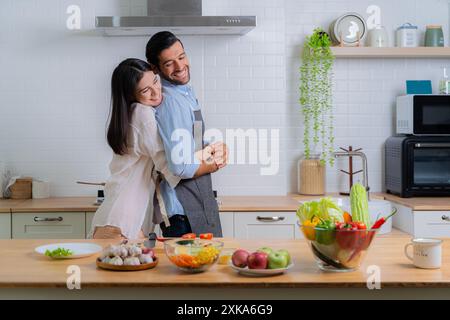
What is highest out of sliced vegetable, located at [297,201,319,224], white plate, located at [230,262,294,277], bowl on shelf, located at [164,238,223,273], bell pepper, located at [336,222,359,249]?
sliced vegetable, located at [297,201,319,224]

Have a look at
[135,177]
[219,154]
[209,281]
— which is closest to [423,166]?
[219,154]

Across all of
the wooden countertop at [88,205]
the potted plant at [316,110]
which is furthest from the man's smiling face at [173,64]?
the potted plant at [316,110]

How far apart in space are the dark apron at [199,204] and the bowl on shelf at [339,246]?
1179mm

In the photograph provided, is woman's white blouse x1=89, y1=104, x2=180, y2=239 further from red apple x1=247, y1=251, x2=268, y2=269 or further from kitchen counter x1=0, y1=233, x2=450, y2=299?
red apple x1=247, y1=251, x2=268, y2=269

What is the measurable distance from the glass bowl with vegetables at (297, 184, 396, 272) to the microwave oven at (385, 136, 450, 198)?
229 centimetres

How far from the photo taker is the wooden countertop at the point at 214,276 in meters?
2.05

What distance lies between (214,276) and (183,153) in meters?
1.17

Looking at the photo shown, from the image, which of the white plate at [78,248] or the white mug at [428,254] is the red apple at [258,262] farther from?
the white plate at [78,248]

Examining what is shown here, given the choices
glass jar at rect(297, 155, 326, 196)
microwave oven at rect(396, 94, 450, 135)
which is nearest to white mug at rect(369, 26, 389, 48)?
microwave oven at rect(396, 94, 450, 135)

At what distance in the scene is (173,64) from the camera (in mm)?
3613

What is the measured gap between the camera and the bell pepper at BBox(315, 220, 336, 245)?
2.13 meters
